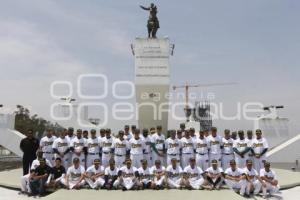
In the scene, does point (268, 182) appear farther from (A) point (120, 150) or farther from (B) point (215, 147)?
(A) point (120, 150)

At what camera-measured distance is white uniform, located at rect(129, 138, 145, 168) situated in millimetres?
9945

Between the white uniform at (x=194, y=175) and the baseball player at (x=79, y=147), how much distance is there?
2.71 metres

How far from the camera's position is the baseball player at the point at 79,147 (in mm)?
10102

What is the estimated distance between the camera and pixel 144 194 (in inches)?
341

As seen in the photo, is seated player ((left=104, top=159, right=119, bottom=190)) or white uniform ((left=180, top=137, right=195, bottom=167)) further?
white uniform ((left=180, top=137, right=195, bottom=167))

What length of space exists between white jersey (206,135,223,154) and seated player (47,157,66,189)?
148 inches

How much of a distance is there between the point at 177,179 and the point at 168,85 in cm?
863

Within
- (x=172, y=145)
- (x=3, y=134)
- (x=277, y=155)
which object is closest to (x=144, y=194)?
(x=172, y=145)

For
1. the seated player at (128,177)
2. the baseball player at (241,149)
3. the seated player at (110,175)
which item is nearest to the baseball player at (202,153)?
the baseball player at (241,149)

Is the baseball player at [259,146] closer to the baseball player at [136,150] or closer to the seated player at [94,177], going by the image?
the baseball player at [136,150]

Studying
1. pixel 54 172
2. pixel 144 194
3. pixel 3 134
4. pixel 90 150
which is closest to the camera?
pixel 144 194

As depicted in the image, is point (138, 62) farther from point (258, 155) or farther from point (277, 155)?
point (258, 155)

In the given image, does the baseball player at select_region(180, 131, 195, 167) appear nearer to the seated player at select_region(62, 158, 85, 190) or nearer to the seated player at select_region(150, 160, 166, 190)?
the seated player at select_region(150, 160, 166, 190)

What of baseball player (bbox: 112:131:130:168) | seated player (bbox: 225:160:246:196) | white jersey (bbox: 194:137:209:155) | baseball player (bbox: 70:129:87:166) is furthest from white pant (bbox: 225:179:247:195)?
baseball player (bbox: 70:129:87:166)
